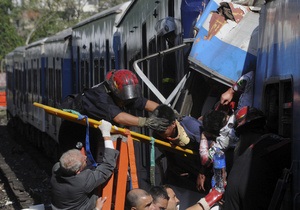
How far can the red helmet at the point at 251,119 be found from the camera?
5.02m

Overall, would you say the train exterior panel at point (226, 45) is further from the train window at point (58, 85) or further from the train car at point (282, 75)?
the train window at point (58, 85)

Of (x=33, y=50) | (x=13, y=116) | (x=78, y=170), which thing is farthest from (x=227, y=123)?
(x=13, y=116)

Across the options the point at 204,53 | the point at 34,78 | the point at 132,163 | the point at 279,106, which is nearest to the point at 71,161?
the point at 132,163

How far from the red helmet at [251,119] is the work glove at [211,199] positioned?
2.07 feet

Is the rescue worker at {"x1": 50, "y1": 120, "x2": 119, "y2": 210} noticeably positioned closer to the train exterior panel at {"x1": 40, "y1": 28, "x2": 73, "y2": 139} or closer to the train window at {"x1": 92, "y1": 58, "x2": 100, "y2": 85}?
the train window at {"x1": 92, "y1": 58, "x2": 100, "y2": 85}

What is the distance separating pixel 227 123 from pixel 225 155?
234mm

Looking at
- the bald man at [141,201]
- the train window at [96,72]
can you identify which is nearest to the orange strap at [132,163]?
the bald man at [141,201]

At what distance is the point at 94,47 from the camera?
45.8ft

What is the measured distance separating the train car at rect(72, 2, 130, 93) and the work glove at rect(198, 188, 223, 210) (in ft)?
20.6

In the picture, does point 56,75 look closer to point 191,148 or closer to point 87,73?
point 87,73

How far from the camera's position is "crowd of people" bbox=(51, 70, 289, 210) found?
471 cm

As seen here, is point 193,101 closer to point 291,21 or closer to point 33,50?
point 291,21

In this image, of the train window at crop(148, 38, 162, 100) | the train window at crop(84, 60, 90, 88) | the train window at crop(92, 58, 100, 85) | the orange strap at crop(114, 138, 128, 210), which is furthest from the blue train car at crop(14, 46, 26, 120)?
the orange strap at crop(114, 138, 128, 210)

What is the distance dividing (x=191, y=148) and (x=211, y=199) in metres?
0.90
